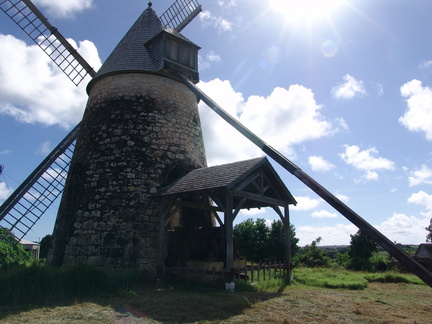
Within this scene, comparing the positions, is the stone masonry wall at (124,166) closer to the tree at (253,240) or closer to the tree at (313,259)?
the tree at (253,240)

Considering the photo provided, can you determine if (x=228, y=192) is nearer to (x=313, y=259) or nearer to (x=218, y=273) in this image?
(x=218, y=273)

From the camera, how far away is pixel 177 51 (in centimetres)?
1310

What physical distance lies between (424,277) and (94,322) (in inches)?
201

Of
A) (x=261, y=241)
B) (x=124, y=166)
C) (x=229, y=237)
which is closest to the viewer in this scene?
(x=229, y=237)

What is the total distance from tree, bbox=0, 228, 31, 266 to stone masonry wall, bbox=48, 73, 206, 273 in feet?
6.81

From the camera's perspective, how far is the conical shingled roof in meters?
12.5

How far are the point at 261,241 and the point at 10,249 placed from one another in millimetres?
14596

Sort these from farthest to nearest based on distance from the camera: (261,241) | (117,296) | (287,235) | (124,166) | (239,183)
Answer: (261,241)
(124,166)
(287,235)
(239,183)
(117,296)

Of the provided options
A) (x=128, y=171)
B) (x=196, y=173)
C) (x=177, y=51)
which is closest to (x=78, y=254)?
(x=128, y=171)

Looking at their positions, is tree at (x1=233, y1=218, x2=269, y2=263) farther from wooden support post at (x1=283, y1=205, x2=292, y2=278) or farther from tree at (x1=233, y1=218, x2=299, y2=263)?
wooden support post at (x1=283, y1=205, x2=292, y2=278)

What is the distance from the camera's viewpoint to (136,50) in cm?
1334

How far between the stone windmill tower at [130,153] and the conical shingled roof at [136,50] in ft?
0.15

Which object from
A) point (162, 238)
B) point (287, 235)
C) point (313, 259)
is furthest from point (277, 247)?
point (162, 238)

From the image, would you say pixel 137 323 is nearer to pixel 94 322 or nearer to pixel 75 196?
pixel 94 322
